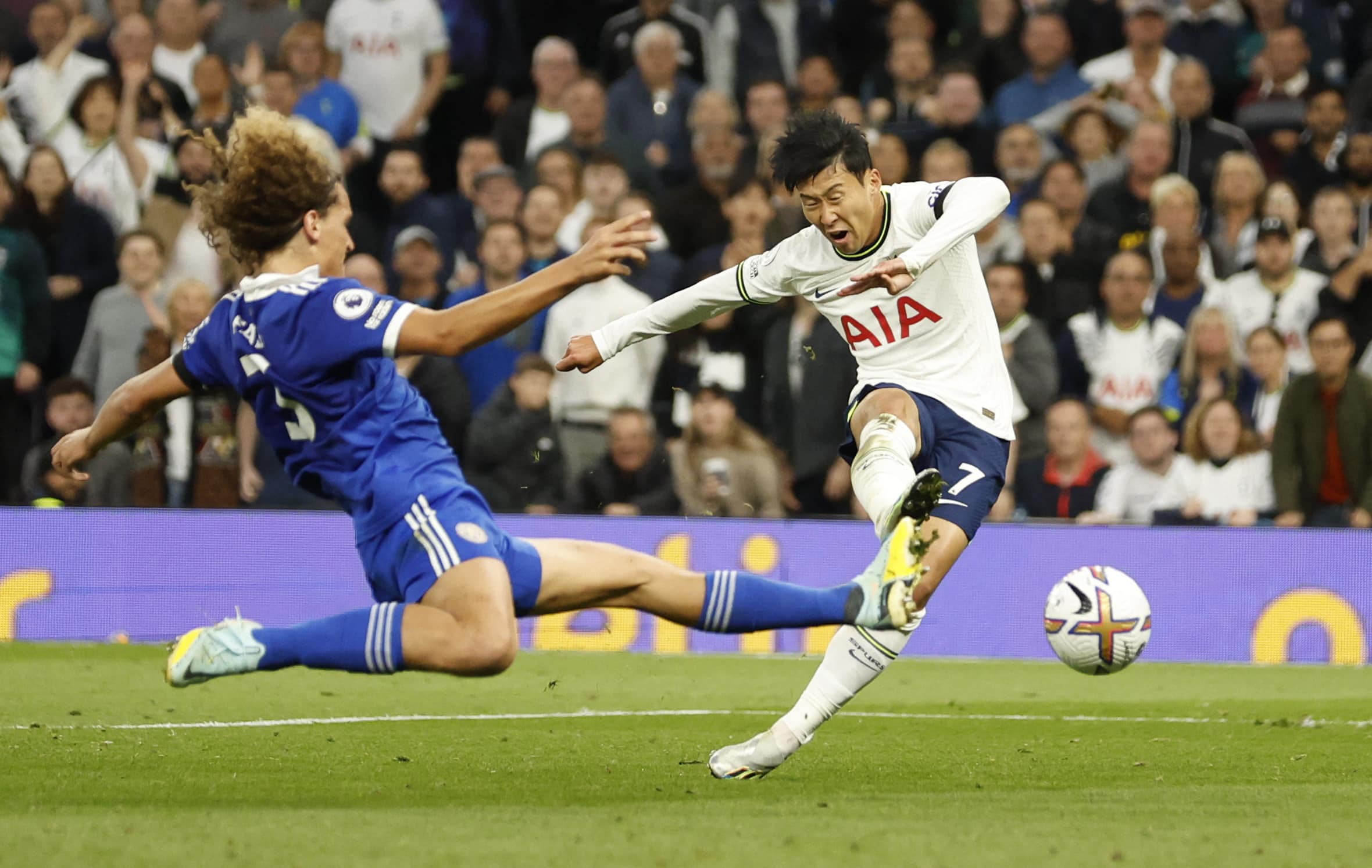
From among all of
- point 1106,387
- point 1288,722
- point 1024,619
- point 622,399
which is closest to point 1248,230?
point 1106,387

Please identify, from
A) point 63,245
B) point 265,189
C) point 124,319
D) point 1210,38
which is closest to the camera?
point 265,189

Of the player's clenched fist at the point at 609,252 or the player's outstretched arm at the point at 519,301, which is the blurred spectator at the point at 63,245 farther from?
the player's clenched fist at the point at 609,252

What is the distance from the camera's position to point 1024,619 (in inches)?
481

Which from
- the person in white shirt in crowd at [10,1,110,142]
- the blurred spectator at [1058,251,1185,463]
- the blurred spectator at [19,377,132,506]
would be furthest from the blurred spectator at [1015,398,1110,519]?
the person in white shirt in crowd at [10,1,110,142]

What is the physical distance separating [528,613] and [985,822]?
59.6 inches

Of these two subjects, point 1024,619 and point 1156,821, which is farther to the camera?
point 1024,619

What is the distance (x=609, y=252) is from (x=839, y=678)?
2066 millimetres

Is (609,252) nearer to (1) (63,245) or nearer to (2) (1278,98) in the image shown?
(1) (63,245)

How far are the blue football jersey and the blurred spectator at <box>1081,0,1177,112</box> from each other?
32.9ft

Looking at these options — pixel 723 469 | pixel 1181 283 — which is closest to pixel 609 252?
pixel 723 469

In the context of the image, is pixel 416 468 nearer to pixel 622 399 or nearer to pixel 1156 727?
pixel 1156 727

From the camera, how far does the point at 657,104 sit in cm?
1491

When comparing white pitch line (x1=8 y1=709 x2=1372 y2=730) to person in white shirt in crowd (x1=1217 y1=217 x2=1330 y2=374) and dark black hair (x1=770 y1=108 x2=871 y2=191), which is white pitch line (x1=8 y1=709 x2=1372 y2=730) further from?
person in white shirt in crowd (x1=1217 y1=217 x2=1330 y2=374)

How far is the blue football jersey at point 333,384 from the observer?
17.9 feet
